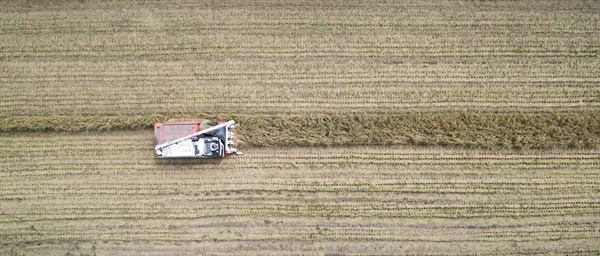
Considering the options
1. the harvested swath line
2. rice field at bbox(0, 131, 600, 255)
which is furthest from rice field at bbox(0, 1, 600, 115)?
rice field at bbox(0, 131, 600, 255)

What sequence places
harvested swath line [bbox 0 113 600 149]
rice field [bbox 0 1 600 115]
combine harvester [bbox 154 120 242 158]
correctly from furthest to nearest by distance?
rice field [bbox 0 1 600 115], harvested swath line [bbox 0 113 600 149], combine harvester [bbox 154 120 242 158]

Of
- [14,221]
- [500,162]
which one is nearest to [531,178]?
[500,162]

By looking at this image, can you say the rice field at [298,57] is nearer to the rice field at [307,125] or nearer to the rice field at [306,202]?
the rice field at [307,125]

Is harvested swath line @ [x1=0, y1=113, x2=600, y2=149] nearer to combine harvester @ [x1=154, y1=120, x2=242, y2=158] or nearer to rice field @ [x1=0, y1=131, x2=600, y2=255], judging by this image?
rice field @ [x1=0, y1=131, x2=600, y2=255]

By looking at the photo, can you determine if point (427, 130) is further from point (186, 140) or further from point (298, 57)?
point (186, 140)

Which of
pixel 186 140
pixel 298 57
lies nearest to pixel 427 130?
pixel 298 57

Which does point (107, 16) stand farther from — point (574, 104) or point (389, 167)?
point (574, 104)

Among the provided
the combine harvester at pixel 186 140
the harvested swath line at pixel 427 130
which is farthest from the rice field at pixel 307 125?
the combine harvester at pixel 186 140
